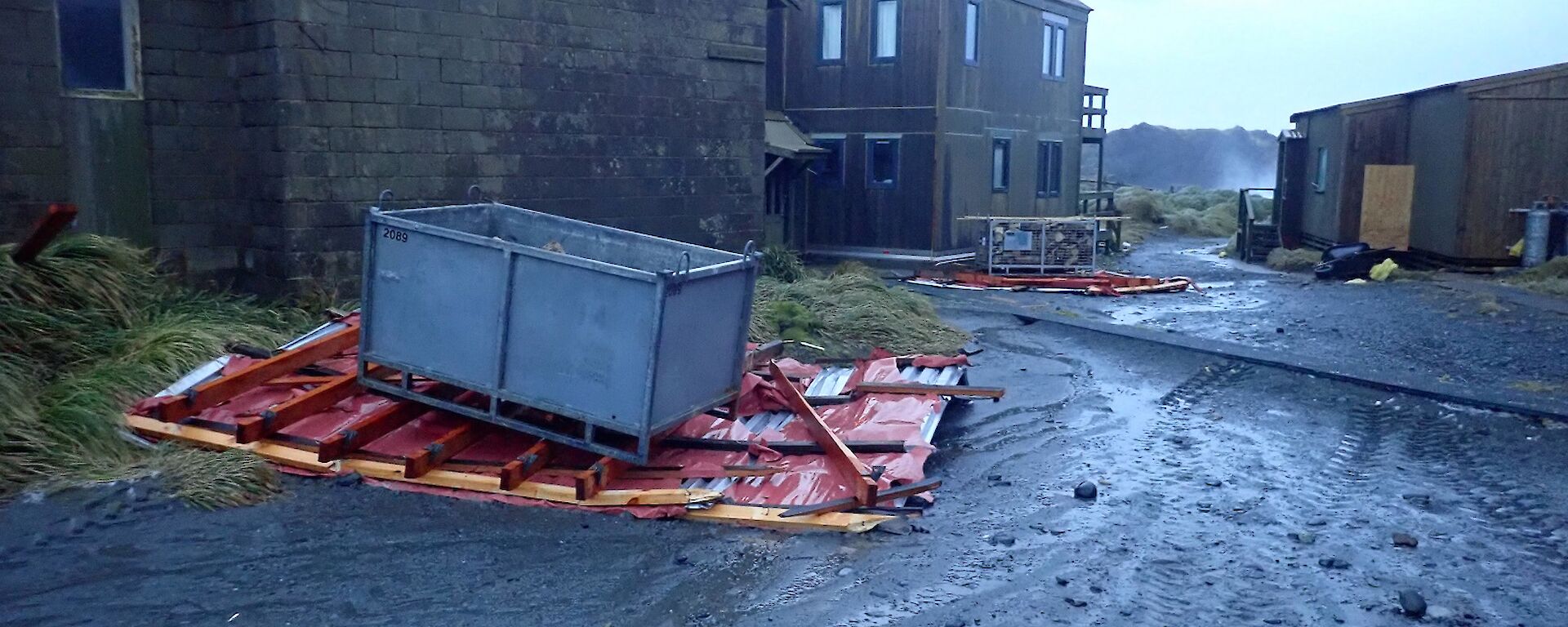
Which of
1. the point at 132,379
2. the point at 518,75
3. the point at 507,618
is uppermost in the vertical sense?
the point at 518,75

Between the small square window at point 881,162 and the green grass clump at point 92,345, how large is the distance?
13.3 m

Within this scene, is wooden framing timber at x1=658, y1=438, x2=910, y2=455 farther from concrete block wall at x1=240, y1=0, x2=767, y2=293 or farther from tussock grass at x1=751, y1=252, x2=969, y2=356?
concrete block wall at x1=240, y1=0, x2=767, y2=293

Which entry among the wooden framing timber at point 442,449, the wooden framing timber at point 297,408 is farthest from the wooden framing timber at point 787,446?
the wooden framing timber at point 297,408

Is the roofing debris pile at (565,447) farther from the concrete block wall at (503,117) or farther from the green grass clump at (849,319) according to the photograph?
the green grass clump at (849,319)

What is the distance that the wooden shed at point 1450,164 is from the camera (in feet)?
60.5

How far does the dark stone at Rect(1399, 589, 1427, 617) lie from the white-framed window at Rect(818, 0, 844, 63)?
57.4ft

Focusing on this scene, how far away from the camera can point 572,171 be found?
12.0m

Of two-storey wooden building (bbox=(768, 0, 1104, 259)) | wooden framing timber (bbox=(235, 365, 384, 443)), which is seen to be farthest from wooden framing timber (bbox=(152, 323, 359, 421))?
two-storey wooden building (bbox=(768, 0, 1104, 259))

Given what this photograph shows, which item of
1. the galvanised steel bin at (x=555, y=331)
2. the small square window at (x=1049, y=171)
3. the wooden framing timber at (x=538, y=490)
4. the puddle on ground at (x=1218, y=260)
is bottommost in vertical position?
the wooden framing timber at (x=538, y=490)

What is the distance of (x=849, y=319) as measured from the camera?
11750mm

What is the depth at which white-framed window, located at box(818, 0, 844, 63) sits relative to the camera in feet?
70.9

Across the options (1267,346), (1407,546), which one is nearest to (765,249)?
(1267,346)

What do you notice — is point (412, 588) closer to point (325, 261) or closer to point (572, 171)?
point (325, 261)

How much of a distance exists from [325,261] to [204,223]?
40.6 inches
